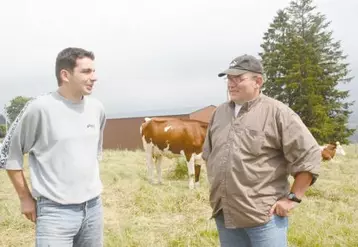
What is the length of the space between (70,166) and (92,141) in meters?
0.24

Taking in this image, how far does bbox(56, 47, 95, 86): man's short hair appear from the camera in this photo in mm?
2570

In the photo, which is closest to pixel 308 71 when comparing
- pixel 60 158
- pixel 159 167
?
pixel 159 167

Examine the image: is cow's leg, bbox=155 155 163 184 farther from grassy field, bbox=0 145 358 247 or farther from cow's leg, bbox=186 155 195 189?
cow's leg, bbox=186 155 195 189

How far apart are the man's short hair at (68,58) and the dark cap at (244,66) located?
94 centimetres

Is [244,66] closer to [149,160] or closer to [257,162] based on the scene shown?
[257,162]

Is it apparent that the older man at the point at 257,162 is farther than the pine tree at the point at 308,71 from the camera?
No

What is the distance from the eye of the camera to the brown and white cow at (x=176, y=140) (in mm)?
8750

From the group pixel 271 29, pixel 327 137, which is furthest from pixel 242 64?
pixel 271 29

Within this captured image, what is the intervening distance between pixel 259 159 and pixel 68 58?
1.36 m

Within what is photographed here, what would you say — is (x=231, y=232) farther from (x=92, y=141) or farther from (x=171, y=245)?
(x=171, y=245)

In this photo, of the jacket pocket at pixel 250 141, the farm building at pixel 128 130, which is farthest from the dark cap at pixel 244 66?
the farm building at pixel 128 130

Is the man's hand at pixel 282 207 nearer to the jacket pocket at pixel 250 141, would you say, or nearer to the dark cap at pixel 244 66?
the jacket pocket at pixel 250 141

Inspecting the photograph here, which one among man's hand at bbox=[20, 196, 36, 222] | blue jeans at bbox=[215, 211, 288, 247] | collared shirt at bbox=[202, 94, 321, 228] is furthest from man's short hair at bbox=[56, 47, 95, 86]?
blue jeans at bbox=[215, 211, 288, 247]

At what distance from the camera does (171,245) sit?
4.59 metres
